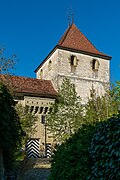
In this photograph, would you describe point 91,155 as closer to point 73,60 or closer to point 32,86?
point 32,86

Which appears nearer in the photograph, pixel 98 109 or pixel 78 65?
pixel 98 109

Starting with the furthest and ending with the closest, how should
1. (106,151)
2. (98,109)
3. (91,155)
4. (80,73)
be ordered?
(80,73) → (98,109) → (91,155) → (106,151)

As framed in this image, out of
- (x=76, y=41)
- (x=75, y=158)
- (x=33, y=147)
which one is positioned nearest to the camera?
(x=75, y=158)

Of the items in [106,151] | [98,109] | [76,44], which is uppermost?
[76,44]

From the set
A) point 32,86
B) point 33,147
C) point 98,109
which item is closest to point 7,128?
point 98,109

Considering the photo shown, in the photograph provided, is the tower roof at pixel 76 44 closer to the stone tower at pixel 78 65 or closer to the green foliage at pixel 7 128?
the stone tower at pixel 78 65

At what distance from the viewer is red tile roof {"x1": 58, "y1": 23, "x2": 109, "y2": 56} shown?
104 ft

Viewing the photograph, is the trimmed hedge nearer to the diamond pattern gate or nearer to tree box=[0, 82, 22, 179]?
tree box=[0, 82, 22, 179]

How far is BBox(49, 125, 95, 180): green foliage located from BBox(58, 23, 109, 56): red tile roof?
87.4 feet

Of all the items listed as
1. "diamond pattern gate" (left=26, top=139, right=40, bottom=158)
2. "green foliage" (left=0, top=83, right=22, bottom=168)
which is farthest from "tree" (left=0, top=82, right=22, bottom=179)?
"diamond pattern gate" (left=26, top=139, right=40, bottom=158)

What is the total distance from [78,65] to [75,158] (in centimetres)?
2714

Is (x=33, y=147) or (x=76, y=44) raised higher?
(x=76, y=44)

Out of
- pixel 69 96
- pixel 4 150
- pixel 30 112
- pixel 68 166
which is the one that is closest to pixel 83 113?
pixel 69 96

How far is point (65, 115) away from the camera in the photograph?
84.1 feet
